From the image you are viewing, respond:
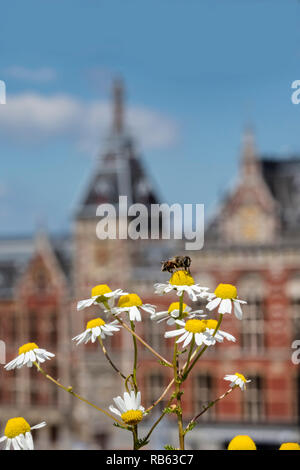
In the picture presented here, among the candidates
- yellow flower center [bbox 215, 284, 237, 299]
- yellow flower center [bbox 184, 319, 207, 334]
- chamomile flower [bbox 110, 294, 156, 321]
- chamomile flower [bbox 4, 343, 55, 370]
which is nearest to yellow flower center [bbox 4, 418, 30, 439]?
chamomile flower [bbox 4, 343, 55, 370]

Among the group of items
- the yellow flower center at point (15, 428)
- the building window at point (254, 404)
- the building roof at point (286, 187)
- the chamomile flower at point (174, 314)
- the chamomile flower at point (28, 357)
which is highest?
the building roof at point (286, 187)

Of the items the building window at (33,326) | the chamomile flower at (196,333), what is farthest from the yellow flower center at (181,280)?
the building window at (33,326)

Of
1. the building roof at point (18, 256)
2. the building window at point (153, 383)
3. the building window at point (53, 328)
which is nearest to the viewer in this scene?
the building window at point (153, 383)

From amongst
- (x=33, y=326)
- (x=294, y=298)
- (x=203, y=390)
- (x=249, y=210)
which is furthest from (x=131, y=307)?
(x=33, y=326)

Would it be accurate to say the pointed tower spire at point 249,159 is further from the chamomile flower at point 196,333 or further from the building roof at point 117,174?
the chamomile flower at point 196,333

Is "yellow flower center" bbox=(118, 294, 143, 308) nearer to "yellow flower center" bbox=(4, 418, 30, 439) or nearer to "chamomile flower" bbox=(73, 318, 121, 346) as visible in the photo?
"chamomile flower" bbox=(73, 318, 121, 346)

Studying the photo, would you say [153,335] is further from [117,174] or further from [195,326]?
[195,326]

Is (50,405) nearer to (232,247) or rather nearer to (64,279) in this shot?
(64,279)

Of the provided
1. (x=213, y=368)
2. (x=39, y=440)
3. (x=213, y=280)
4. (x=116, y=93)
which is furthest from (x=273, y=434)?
(x=116, y=93)
